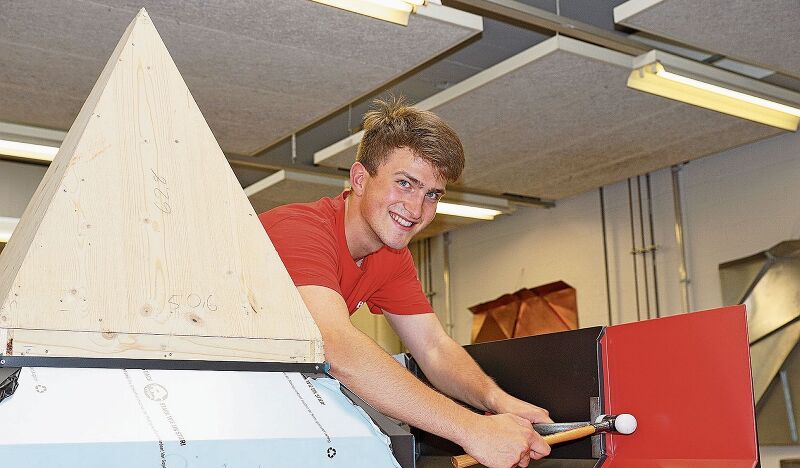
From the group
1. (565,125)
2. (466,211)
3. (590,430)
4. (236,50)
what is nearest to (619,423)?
(590,430)

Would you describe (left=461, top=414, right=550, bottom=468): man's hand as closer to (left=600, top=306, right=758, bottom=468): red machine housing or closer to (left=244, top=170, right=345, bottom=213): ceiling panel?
(left=600, top=306, right=758, bottom=468): red machine housing

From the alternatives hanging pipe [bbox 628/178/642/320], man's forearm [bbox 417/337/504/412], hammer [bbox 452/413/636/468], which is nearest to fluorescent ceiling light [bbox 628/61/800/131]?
hanging pipe [bbox 628/178/642/320]

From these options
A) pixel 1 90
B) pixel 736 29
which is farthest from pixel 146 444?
pixel 1 90

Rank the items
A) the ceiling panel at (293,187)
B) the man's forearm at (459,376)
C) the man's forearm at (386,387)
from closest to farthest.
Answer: the man's forearm at (386,387) → the man's forearm at (459,376) → the ceiling panel at (293,187)

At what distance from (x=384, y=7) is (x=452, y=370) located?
158 cm

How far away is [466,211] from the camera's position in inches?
244

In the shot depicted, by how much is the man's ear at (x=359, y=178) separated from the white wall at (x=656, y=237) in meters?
3.66

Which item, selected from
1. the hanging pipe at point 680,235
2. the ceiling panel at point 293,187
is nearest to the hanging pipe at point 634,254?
the hanging pipe at point 680,235

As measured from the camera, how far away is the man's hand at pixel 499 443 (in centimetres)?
163

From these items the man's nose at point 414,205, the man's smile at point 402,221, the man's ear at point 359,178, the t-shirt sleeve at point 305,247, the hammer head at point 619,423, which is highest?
the man's ear at point 359,178

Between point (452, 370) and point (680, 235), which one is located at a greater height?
point (680, 235)

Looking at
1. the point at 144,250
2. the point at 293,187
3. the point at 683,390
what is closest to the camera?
the point at 144,250

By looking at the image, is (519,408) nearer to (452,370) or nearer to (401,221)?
(452,370)

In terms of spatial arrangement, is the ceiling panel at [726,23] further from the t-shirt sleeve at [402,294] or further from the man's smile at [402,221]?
the man's smile at [402,221]
